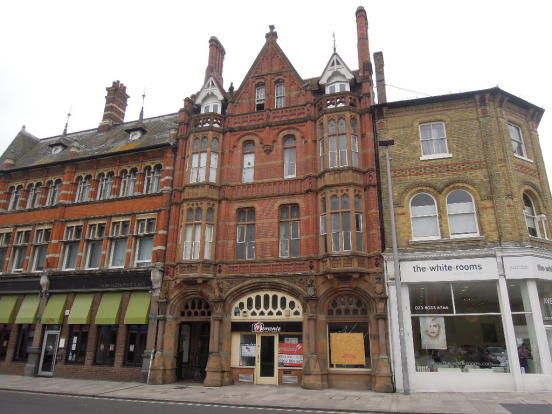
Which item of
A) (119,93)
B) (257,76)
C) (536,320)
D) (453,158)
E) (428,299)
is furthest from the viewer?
(119,93)

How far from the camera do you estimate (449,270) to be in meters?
16.8

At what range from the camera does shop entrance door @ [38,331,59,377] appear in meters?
21.7

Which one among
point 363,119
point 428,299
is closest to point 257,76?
point 363,119

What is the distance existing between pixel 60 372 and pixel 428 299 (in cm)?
1955

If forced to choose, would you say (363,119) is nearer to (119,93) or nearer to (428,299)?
(428,299)

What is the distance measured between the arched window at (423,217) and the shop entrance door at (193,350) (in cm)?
1218

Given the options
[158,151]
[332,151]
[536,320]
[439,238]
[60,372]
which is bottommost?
[60,372]

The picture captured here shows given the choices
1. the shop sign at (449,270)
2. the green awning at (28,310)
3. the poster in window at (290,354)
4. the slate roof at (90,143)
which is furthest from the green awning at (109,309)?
the shop sign at (449,270)

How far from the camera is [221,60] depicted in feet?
88.3

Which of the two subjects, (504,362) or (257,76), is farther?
(257,76)

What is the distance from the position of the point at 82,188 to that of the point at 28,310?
7979 millimetres

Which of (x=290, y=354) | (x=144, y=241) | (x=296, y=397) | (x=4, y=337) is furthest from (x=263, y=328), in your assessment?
(x=4, y=337)

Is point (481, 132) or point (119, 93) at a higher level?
point (119, 93)

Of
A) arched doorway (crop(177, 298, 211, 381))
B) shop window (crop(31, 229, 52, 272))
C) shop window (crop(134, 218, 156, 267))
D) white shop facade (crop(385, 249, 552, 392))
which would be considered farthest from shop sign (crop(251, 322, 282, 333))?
shop window (crop(31, 229, 52, 272))
